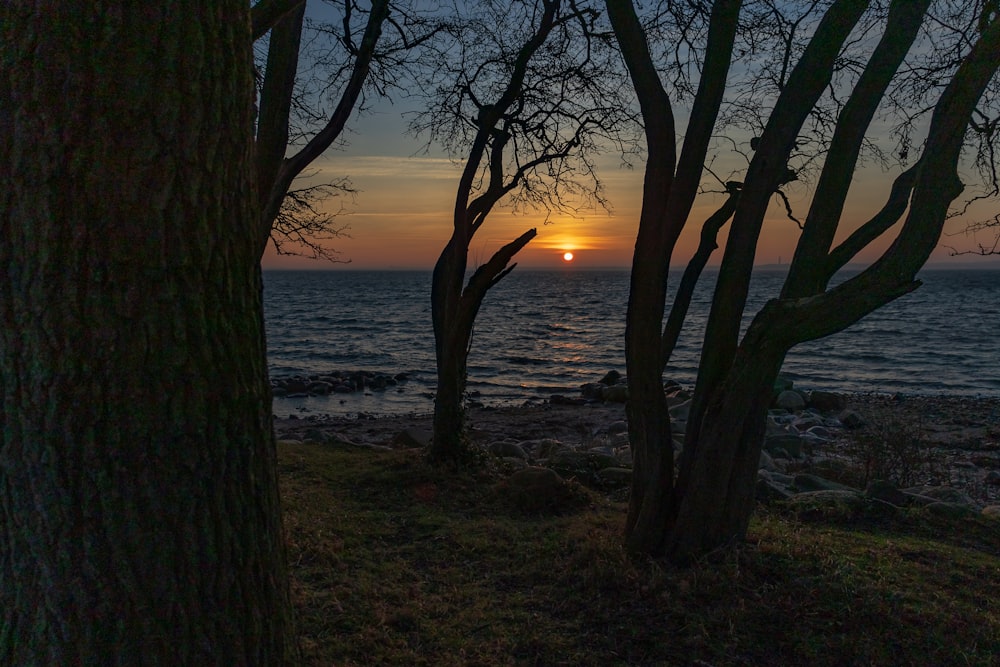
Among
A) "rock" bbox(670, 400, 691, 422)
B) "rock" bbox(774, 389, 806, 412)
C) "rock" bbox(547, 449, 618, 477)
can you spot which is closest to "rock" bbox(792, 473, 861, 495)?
"rock" bbox(547, 449, 618, 477)

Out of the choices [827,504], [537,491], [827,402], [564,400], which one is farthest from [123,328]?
[827,402]

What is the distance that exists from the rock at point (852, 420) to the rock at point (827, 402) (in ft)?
5.11

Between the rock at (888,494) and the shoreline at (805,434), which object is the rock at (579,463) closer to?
the shoreline at (805,434)

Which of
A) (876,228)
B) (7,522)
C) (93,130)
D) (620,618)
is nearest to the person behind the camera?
(93,130)

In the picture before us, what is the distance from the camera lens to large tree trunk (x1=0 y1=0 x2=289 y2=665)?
6.05ft

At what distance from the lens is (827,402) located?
661 inches

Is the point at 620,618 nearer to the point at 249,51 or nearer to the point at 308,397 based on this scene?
the point at 249,51

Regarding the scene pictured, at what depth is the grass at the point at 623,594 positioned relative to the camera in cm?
339

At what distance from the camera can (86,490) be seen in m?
1.93

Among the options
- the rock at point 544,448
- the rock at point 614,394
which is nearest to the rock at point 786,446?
the rock at point 544,448

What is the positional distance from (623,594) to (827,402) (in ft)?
48.8

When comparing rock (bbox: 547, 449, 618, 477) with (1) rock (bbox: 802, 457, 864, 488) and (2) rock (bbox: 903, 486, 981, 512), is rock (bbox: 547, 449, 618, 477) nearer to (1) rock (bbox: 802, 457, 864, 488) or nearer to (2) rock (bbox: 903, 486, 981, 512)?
(1) rock (bbox: 802, 457, 864, 488)

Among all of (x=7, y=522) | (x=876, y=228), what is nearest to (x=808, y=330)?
(x=876, y=228)

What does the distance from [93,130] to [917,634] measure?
4262 millimetres
